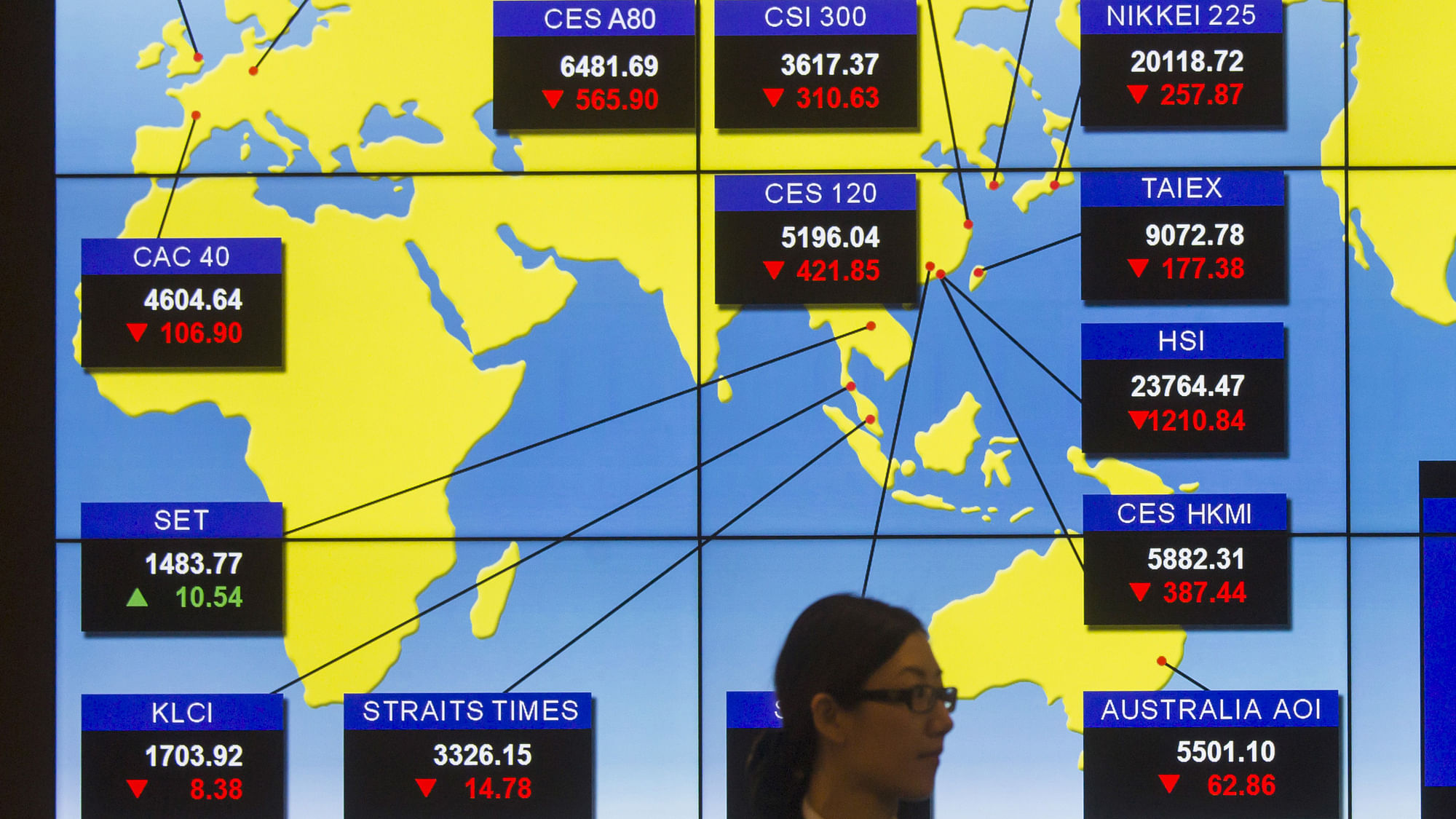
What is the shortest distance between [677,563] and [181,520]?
1183 mm

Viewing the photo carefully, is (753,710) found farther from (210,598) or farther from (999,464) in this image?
(210,598)

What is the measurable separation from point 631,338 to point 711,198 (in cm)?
39

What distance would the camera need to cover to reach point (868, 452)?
256 cm

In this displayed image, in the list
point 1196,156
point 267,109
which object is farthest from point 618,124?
point 1196,156

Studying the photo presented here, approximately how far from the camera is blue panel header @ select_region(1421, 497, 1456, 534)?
2.55 metres

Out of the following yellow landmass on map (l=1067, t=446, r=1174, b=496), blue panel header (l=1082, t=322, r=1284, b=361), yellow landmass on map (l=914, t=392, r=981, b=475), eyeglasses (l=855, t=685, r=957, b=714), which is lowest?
eyeglasses (l=855, t=685, r=957, b=714)

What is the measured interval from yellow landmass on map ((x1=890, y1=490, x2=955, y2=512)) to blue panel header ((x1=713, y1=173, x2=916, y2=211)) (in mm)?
681

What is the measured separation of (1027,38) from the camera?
2.59 metres

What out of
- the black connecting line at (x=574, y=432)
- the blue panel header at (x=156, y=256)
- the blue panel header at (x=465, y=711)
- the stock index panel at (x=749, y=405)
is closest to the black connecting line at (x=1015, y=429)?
the stock index panel at (x=749, y=405)

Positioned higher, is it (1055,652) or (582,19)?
(582,19)

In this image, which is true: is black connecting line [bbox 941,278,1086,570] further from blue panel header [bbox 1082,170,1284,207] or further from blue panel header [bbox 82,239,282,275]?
blue panel header [bbox 82,239,282,275]

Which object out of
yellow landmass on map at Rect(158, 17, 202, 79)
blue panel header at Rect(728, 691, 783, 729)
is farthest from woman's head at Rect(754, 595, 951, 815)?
yellow landmass on map at Rect(158, 17, 202, 79)

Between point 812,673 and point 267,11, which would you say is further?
point 267,11

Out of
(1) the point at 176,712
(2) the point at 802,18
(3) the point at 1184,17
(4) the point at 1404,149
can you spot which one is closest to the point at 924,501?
(2) the point at 802,18
